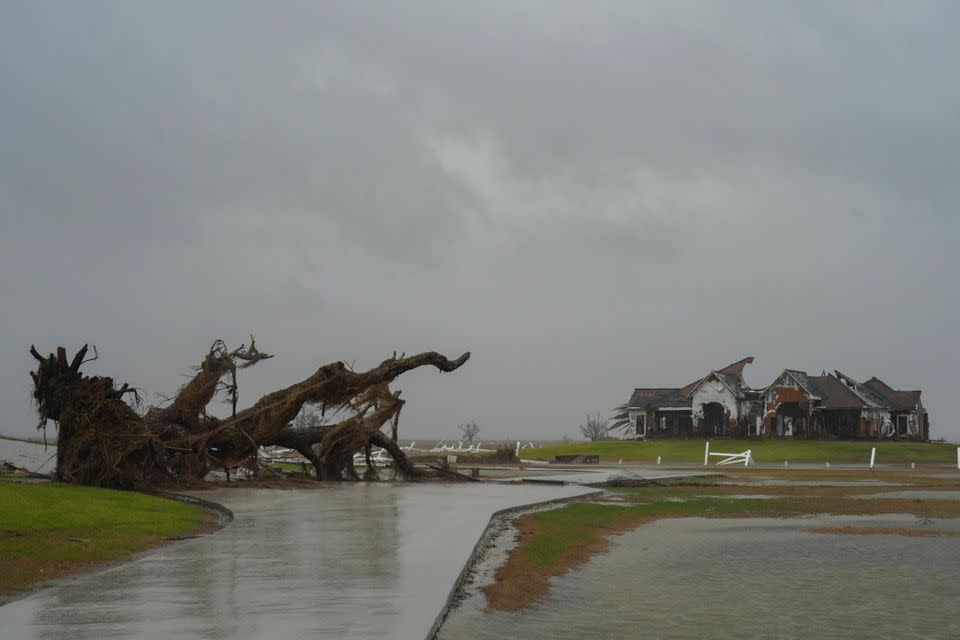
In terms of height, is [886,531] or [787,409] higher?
[787,409]

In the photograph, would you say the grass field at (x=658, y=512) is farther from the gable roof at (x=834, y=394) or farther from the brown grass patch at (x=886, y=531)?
the gable roof at (x=834, y=394)

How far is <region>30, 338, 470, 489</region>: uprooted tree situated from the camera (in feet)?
71.4

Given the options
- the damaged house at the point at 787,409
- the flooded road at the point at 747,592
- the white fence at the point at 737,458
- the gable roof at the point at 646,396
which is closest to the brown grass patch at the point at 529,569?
the flooded road at the point at 747,592

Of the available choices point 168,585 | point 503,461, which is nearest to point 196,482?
point 168,585

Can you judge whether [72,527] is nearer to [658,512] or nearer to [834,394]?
[658,512]

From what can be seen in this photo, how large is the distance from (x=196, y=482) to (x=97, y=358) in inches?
147

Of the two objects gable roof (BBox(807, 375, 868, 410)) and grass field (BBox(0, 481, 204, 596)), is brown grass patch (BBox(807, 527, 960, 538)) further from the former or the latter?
gable roof (BBox(807, 375, 868, 410))

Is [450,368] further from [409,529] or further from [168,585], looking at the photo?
[168,585]

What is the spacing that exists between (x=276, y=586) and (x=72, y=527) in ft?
23.0

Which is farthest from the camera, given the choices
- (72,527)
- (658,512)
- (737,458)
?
(737,458)

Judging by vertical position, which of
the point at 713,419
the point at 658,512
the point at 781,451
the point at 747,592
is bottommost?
the point at 658,512

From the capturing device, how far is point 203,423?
88.5 ft

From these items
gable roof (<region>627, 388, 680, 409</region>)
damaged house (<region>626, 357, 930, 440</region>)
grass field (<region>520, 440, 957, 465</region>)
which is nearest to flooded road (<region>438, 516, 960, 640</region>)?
grass field (<region>520, 440, 957, 465</region>)

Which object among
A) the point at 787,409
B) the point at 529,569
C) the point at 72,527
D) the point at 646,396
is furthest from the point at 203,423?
the point at 646,396
